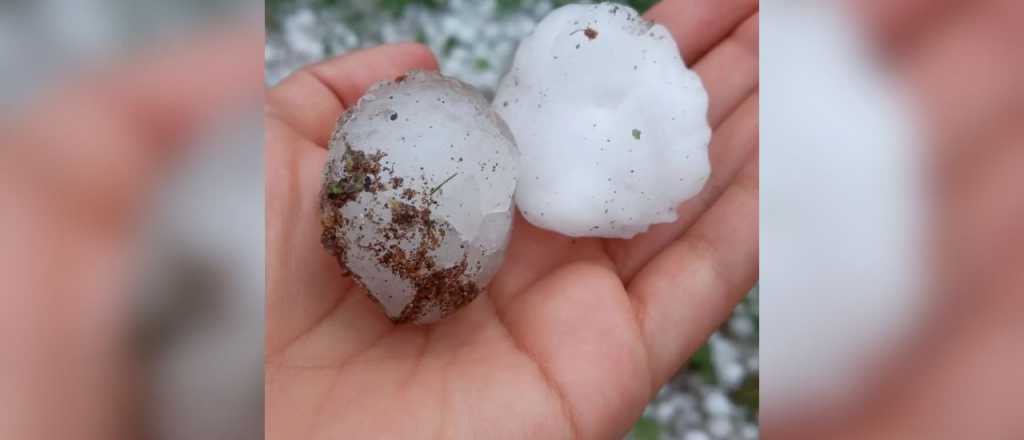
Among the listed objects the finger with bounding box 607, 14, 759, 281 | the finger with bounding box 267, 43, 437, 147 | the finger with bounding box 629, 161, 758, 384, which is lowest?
the finger with bounding box 629, 161, 758, 384

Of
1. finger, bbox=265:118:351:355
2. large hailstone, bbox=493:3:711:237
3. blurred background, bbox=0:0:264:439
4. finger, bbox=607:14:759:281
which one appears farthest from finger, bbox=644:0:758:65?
blurred background, bbox=0:0:264:439

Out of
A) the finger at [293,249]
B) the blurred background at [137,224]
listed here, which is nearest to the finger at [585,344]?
the finger at [293,249]

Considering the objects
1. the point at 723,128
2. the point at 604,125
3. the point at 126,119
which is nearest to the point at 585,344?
the point at 604,125

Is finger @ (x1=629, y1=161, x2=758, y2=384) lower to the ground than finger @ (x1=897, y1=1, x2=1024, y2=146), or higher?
lower

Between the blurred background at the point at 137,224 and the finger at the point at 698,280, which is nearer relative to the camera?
the blurred background at the point at 137,224

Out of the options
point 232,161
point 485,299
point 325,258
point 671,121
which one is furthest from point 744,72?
point 232,161

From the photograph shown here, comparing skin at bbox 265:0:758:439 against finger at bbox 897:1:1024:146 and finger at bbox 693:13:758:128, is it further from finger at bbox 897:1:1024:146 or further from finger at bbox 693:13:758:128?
finger at bbox 897:1:1024:146

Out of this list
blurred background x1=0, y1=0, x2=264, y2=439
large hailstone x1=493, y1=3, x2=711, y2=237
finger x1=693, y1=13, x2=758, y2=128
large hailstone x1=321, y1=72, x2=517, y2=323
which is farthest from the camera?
finger x1=693, y1=13, x2=758, y2=128

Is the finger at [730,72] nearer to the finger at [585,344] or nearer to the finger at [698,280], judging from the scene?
the finger at [698,280]
